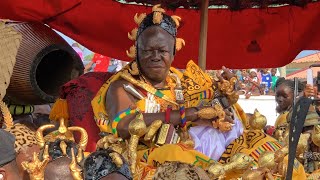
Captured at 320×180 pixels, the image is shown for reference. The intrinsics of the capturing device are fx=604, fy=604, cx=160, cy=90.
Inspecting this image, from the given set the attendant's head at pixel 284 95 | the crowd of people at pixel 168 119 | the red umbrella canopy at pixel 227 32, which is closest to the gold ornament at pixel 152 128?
the crowd of people at pixel 168 119

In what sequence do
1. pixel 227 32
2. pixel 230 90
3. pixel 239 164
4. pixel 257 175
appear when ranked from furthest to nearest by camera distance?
pixel 227 32 → pixel 230 90 → pixel 239 164 → pixel 257 175

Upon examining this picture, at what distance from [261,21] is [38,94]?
2.05m

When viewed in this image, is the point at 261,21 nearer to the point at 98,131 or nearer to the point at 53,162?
the point at 98,131

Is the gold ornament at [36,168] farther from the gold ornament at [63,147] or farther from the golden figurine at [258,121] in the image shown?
the golden figurine at [258,121]

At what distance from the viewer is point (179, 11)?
499 cm

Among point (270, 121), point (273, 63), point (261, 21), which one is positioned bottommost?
point (270, 121)

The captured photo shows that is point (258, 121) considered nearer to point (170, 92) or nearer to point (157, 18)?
point (170, 92)

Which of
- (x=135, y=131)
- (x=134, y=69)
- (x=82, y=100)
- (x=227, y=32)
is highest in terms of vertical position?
(x=227, y=32)

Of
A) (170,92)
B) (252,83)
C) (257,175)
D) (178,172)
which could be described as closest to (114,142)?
(170,92)

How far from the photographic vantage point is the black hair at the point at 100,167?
1.86 m

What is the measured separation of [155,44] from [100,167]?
1.70 m

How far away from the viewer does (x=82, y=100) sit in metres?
3.91

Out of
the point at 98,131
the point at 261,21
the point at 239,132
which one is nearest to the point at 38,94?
the point at 98,131

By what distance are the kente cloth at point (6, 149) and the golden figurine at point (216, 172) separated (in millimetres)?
820
